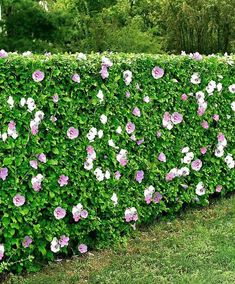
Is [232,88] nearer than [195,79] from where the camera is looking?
No

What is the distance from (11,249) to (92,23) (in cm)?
1125

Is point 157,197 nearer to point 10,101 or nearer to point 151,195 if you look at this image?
point 151,195

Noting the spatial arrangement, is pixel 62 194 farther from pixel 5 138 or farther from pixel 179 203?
pixel 179 203

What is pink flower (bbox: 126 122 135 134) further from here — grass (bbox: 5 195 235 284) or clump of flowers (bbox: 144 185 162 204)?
grass (bbox: 5 195 235 284)

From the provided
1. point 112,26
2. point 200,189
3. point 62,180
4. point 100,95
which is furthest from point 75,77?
point 112,26

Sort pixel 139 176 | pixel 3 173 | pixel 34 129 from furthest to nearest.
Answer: pixel 139 176
pixel 34 129
pixel 3 173

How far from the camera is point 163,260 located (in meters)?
4.39

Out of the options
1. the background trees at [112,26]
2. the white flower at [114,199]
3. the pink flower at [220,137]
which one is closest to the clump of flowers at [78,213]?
the white flower at [114,199]

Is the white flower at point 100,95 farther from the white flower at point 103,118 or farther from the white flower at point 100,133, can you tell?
the white flower at point 100,133

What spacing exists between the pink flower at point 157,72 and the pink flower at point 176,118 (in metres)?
0.44

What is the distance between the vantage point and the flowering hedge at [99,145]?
3.91m

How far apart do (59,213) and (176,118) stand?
67.4 inches

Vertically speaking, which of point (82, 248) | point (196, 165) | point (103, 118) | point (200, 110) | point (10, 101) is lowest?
point (82, 248)

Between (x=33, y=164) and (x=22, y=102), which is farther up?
(x=22, y=102)
